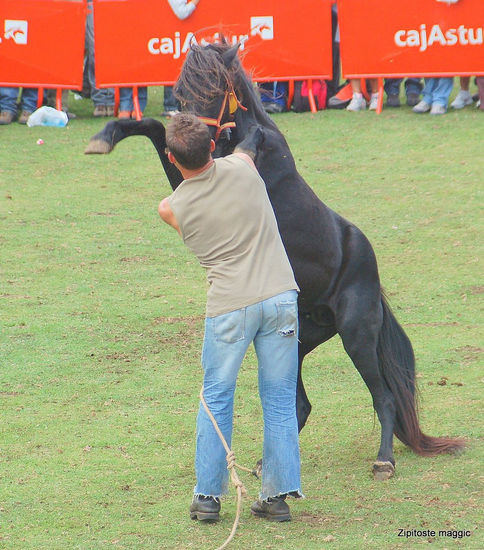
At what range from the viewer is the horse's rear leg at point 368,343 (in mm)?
5938

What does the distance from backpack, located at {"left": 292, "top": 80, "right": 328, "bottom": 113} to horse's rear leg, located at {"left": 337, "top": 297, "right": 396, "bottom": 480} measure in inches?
353

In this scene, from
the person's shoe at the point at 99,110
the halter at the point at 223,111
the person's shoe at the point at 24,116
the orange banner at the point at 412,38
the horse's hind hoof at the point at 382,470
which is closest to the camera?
the halter at the point at 223,111

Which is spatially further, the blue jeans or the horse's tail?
the horse's tail

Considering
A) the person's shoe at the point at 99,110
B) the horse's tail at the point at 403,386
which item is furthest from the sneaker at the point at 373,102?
the horse's tail at the point at 403,386

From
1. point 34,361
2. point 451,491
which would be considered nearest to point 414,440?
point 451,491

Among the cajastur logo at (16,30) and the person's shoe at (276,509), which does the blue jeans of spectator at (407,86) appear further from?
the person's shoe at (276,509)

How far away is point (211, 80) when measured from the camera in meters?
5.40

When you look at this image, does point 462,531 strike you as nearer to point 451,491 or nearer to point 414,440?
point 451,491

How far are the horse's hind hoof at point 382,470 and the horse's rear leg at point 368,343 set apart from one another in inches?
1.2

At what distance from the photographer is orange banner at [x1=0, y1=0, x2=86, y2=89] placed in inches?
547

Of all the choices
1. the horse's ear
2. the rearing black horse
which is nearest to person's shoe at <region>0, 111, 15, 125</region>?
the rearing black horse

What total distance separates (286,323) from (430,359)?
3049mm

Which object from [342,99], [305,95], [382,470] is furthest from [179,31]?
[382,470]

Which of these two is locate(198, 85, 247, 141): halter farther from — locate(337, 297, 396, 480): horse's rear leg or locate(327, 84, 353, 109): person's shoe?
locate(327, 84, 353, 109): person's shoe
